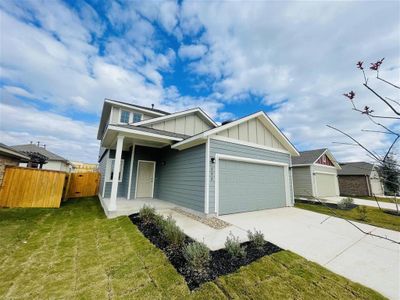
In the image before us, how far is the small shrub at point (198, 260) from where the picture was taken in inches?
125

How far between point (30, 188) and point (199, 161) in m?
8.37

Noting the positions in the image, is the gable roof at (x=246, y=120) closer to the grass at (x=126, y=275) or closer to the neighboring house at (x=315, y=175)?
the grass at (x=126, y=275)

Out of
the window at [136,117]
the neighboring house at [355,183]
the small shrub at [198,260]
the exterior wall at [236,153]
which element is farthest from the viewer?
the neighboring house at [355,183]

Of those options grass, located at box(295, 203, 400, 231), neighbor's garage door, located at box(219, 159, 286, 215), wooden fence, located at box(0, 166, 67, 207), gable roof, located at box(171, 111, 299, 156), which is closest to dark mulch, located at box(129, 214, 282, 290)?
neighbor's garage door, located at box(219, 159, 286, 215)

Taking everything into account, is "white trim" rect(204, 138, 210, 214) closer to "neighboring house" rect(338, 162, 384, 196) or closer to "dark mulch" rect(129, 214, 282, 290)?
"dark mulch" rect(129, 214, 282, 290)

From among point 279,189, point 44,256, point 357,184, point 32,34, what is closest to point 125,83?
point 32,34

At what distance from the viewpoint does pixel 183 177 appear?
8.45 meters

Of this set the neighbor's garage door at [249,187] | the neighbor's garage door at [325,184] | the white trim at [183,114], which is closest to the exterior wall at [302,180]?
the neighbor's garage door at [325,184]

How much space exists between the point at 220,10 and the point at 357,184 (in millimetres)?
23111

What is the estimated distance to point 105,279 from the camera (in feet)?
10.1

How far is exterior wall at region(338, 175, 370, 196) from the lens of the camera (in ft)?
62.2

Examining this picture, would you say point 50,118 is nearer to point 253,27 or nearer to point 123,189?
point 123,189

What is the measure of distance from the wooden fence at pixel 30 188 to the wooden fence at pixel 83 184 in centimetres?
428

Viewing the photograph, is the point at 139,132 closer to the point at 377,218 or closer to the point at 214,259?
the point at 214,259
